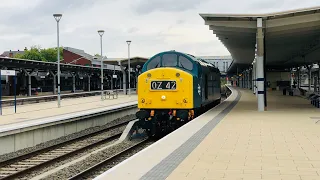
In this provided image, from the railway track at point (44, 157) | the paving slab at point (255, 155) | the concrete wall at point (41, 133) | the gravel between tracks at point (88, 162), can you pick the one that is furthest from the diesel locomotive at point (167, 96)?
the concrete wall at point (41, 133)

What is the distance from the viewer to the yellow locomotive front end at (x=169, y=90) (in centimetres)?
1527

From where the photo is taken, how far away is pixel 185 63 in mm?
16344

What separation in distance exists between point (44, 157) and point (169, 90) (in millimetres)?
5034

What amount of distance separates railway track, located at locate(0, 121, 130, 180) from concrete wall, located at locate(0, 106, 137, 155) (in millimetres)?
1126

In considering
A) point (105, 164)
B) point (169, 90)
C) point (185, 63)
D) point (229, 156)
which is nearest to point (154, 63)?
point (185, 63)

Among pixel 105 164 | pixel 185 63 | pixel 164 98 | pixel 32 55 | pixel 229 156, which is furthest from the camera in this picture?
pixel 32 55

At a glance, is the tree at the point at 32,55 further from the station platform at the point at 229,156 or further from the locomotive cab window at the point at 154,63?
the station platform at the point at 229,156

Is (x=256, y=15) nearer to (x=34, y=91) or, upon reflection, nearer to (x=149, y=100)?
(x=149, y=100)

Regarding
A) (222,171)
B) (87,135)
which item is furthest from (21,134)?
(222,171)

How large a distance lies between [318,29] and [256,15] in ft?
18.5

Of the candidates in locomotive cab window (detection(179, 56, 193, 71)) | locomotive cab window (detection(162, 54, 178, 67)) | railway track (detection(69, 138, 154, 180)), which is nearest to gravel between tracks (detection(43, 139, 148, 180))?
railway track (detection(69, 138, 154, 180))

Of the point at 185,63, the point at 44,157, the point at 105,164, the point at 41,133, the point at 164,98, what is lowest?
the point at 44,157

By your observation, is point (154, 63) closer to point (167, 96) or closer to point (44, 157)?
point (167, 96)

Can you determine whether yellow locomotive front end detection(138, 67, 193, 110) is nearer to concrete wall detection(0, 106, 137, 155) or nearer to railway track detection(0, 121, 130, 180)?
railway track detection(0, 121, 130, 180)
